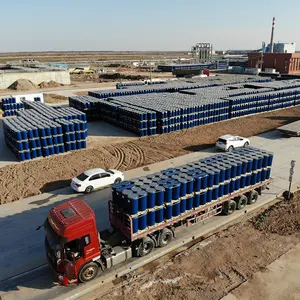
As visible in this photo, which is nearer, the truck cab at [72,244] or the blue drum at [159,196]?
the truck cab at [72,244]

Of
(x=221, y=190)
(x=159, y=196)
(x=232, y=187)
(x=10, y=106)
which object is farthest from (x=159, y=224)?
(x=10, y=106)

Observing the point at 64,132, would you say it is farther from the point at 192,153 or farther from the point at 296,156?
the point at 296,156

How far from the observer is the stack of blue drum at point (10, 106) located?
41.3 metres

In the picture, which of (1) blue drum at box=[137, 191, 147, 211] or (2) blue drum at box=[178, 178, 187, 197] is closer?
(1) blue drum at box=[137, 191, 147, 211]

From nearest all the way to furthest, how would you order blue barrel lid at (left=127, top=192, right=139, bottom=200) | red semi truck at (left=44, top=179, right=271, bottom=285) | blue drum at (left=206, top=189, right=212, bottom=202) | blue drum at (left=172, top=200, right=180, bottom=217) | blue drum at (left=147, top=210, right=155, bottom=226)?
red semi truck at (left=44, top=179, right=271, bottom=285) < blue barrel lid at (left=127, top=192, right=139, bottom=200) < blue drum at (left=147, top=210, right=155, bottom=226) < blue drum at (left=172, top=200, right=180, bottom=217) < blue drum at (left=206, top=189, right=212, bottom=202)

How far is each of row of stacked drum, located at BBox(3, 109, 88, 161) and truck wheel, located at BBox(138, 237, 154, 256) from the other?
15.7m

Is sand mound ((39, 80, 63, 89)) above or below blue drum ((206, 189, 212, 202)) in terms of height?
above

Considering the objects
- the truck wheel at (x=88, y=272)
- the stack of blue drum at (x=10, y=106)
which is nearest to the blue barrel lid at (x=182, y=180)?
the truck wheel at (x=88, y=272)

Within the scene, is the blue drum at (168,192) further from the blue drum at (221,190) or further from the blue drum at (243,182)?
the blue drum at (243,182)

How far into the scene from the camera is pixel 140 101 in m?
37.0

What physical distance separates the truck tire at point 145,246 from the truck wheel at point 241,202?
5.86m

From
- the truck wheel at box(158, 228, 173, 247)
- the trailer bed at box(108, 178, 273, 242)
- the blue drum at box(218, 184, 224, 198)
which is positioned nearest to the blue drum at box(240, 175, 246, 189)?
the trailer bed at box(108, 178, 273, 242)

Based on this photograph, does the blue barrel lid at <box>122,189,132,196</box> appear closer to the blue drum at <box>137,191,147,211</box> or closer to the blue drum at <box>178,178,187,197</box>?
the blue drum at <box>137,191,147,211</box>

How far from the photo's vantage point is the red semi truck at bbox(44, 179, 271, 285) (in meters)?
10.1
